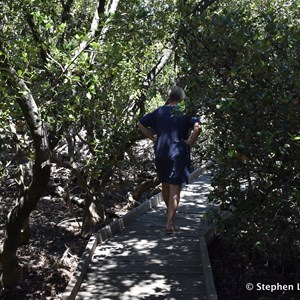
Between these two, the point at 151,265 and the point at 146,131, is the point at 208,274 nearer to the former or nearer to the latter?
the point at 151,265

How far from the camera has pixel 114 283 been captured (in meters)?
5.48

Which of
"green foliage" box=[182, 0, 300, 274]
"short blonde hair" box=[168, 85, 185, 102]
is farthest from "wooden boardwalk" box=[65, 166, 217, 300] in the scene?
"short blonde hair" box=[168, 85, 185, 102]

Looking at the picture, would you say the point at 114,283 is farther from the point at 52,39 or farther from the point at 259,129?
the point at 52,39

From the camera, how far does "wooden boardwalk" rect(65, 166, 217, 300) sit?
17.2ft

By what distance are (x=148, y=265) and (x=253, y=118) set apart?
2349mm

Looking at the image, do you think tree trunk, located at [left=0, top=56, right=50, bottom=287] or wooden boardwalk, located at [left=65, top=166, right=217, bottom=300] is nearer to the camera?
tree trunk, located at [left=0, top=56, right=50, bottom=287]

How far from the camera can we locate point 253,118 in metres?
4.52

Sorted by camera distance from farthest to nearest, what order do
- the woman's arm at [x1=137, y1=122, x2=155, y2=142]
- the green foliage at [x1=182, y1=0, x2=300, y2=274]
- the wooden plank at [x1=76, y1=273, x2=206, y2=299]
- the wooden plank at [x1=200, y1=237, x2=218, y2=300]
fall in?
the woman's arm at [x1=137, y1=122, x2=155, y2=142], the wooden plank at [x1=76, y1=273, x2=206, y2=299], the wooden plank at [x1=200, y1=237, x2=218, y2=300], the green foliage at [x1=182, y1=0, x2=300, y2=274]

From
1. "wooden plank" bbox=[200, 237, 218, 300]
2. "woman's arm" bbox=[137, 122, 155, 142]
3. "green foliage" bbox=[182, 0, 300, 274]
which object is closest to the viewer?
"green foliage" bbox=[182, 0, 300, 274]

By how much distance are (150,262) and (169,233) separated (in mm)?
1043

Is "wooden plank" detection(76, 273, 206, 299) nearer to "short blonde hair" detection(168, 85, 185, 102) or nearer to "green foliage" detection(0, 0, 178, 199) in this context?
"green foliage" detection(0, 0, 178, 199)

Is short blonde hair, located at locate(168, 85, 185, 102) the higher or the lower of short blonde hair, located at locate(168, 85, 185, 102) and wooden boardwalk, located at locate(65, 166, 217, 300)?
the higher

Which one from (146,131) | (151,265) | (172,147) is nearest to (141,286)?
(151,265)

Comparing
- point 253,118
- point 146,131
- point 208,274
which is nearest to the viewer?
point 253,118
